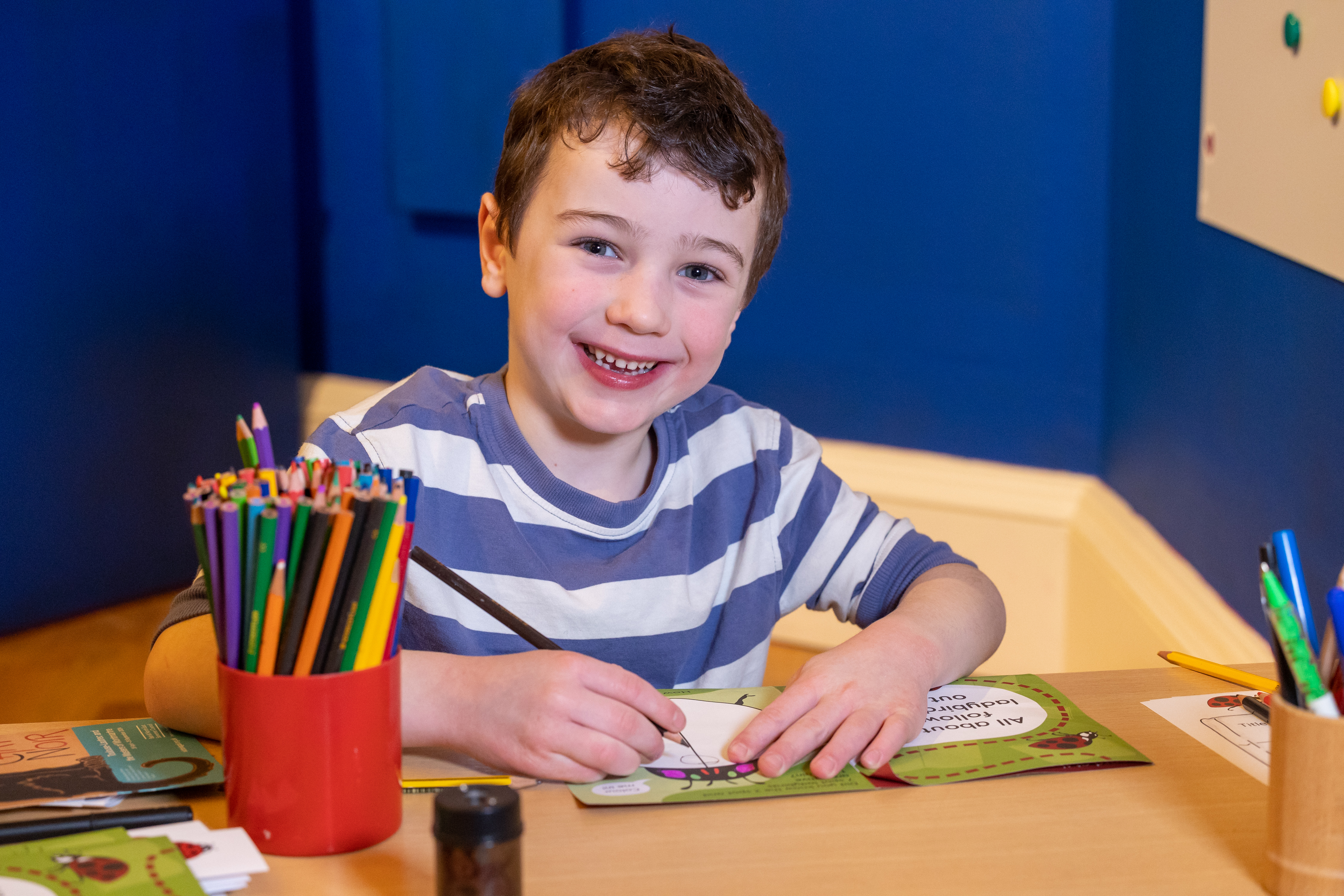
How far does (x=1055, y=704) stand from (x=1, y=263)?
6.19 ft

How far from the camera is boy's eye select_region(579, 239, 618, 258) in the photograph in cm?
98

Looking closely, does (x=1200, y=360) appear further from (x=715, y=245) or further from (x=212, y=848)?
(x=212, y=848)

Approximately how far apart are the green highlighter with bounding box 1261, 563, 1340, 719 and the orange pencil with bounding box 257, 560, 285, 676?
0.44 metres

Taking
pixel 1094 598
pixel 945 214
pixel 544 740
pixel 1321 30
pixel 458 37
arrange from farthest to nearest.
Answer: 1. pixel 458 37
2. pixel 945 214
3. pixel 1094 598
4. pixel 1321 30
5. pixel 544 740

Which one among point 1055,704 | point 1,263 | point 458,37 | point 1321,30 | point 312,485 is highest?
point 458,37

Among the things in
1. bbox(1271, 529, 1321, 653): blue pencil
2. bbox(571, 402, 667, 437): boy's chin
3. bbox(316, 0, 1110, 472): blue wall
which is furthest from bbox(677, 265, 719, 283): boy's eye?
bbox(316, 0, 1110, 472): blue wall

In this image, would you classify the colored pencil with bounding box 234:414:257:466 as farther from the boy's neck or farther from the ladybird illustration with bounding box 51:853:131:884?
the boy's neck

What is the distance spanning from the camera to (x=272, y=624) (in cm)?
59

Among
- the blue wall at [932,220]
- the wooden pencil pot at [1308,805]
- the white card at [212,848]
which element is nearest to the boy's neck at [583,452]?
the white card at [212,848]

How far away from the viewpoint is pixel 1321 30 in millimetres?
1250

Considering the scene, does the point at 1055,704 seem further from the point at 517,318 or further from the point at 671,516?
the point at 517,318

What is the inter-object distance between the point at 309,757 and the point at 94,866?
10cm

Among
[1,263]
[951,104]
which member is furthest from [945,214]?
[1,263]

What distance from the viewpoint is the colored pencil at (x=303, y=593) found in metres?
0.59
